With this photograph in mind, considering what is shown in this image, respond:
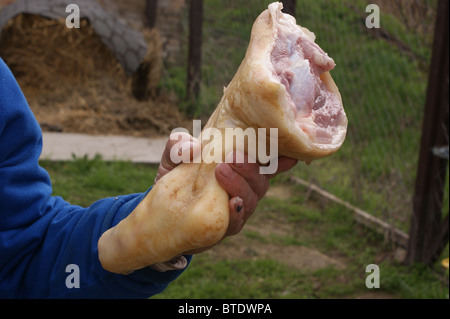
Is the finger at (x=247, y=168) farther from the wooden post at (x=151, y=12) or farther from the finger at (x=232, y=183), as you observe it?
the wooden post at (x=151, y=12)

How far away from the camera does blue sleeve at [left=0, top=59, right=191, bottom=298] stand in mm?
1593

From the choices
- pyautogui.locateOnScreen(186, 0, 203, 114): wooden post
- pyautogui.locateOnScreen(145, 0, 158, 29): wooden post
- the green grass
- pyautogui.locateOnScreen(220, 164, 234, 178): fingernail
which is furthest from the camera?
pyautogui.locateOnScreen(145, 0, 158, 29): wooden post

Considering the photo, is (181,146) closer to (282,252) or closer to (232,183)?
(232,183)

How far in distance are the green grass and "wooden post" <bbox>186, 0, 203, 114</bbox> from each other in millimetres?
1773

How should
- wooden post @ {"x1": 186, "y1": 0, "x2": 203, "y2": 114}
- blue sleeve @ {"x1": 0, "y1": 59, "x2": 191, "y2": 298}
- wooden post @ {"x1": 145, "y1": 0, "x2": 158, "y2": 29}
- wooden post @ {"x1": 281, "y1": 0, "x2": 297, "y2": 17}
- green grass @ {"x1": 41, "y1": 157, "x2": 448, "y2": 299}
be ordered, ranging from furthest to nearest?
wooden post @ {"x1": 145, "y1": 0, "x2": 158, "y2": 29}
wooden post @ {"x1": 186, "y1": 0, "x2": 203, "y2": 114}
wooden post @ {"x1": 281, "y1": 0, "x2": 297, "y2": 17}
green grass @ {"x1": 41, "y1": 157, "x2": 448, "y2": 299}
blue sleeve @ {"x1": 0, "y1": 59, "x2": 191, "y2": 298}

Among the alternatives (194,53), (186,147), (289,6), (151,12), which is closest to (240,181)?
(186,147)

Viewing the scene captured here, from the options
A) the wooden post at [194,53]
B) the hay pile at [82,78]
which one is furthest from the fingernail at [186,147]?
the wooden post at [194,53]

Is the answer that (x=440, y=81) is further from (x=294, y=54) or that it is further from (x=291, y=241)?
(x=294, y=54)

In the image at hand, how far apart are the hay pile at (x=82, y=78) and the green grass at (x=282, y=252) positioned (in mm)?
1406

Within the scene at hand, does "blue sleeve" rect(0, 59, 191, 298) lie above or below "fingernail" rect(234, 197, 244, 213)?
below

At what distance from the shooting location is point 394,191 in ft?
13.0

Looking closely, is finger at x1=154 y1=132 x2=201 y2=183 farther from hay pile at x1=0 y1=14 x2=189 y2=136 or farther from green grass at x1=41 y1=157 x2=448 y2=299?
hay pile at x1=0 y1=14 x2=189 y2=136

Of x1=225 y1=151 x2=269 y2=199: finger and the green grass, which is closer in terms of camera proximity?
x1=225 y1=151 x2=269 y2=199: finger

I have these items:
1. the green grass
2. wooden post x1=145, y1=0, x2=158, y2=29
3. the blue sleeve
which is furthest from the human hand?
wooden post x1=145, y1=0, x2=158, y2=29
